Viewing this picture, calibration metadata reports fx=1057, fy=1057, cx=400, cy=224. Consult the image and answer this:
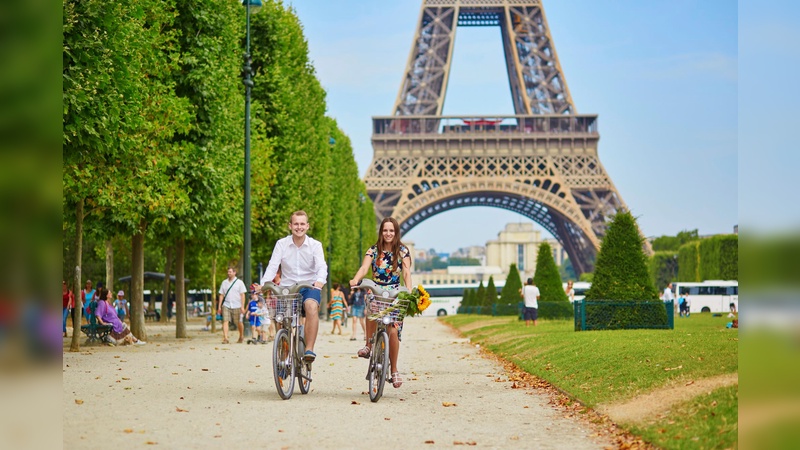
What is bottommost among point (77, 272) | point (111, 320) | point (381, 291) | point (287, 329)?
point (111, 320)

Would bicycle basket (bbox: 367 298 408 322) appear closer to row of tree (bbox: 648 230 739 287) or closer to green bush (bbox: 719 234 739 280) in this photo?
row of tree (bbox: 648 230 739 287)

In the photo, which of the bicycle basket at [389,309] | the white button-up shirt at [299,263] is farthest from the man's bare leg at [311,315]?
the bicycle basket at [389,309]

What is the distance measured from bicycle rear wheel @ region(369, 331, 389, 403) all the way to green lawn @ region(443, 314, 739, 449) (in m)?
2.20

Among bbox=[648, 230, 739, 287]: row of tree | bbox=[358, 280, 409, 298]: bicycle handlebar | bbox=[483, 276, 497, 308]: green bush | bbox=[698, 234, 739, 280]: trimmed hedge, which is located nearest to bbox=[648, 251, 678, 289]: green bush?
bbox=[648, 230, 739, 287]: row of tree

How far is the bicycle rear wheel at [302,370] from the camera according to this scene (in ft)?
38.3

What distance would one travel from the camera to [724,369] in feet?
36.0

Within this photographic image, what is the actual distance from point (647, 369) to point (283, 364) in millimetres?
4346

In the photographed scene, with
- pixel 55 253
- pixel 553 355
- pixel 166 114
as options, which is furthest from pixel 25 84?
pixel 166 114

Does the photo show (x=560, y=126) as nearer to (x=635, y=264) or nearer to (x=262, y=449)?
(x=635, y=264)

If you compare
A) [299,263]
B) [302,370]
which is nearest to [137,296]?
[302,370]

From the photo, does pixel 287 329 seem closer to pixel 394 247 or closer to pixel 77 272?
pixel 394 247

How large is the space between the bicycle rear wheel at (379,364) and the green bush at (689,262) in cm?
8013

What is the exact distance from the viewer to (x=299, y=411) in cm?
1060

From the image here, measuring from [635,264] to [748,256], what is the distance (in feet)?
74.3
